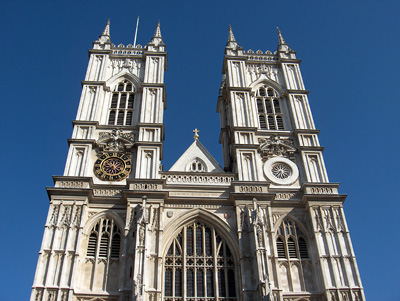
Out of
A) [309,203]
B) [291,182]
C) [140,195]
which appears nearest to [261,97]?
[291,182]

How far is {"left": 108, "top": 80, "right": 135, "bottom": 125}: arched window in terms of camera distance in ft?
98.4

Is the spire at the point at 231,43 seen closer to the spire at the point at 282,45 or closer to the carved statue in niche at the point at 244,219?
the spire at the point at 282,45

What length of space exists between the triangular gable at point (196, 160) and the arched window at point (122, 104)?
14.7 feet

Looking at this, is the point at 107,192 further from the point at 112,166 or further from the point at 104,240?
the point at 104,240

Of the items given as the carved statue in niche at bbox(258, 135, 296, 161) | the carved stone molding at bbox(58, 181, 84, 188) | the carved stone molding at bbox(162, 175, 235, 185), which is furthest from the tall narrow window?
the carved stone molding at bbox(58, 181, 84, 188)

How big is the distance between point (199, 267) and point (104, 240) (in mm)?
5263

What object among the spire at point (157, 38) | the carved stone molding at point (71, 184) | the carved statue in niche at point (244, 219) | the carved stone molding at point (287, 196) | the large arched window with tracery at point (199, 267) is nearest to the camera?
the large arched window with tracery at point (199, 267)

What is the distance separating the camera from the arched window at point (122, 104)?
30.0m

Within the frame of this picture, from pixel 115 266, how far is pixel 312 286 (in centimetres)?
1010

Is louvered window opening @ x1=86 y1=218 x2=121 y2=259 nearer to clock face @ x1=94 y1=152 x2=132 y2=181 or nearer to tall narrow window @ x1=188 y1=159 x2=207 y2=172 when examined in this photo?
clock face @ x1=94 y1=152 x2=132 y2=181

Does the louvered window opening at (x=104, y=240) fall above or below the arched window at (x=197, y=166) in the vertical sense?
below

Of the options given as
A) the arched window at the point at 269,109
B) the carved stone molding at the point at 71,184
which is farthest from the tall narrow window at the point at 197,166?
the carved stone molding at the point at 71,184

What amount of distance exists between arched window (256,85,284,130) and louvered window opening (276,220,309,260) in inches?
309

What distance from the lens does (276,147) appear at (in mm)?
28594
